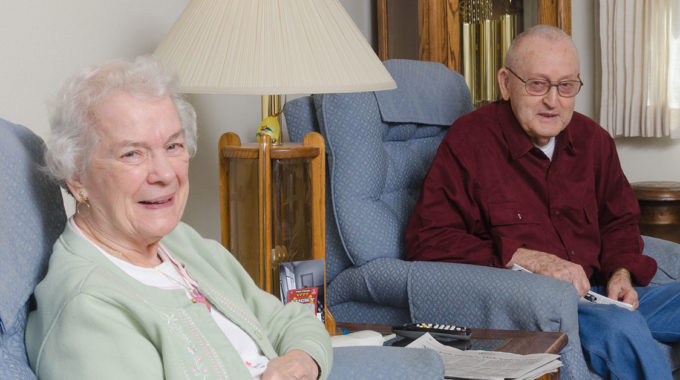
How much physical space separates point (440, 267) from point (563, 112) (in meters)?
0.61

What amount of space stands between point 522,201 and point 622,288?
350 millimetres

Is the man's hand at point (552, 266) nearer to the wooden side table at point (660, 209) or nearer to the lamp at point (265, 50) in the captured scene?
the lamp at point (265, 50)

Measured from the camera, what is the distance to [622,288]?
2.13m

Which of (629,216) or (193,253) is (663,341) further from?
(193,253)

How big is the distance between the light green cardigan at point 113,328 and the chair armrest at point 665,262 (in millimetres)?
1494

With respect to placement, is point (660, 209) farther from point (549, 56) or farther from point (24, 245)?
point (24, 245)

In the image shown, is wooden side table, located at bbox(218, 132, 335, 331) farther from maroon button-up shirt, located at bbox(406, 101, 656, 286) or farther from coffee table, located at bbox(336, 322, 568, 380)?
maroon button-up shirt, located at bbox(406, 101, 656, 286)

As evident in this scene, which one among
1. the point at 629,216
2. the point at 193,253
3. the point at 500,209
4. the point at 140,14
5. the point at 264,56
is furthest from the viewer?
the point at 629,216

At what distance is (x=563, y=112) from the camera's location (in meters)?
2.23

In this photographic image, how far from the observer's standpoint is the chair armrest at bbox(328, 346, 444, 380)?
48.8 inches

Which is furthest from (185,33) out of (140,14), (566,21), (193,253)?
(566,21)

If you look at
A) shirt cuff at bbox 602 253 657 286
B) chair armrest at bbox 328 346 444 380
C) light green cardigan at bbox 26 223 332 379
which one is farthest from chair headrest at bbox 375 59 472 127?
light green cardigan at bbox 26 223 332 379

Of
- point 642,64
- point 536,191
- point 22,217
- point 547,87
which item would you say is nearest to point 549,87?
point 547,87

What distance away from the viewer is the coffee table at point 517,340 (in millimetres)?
1604
